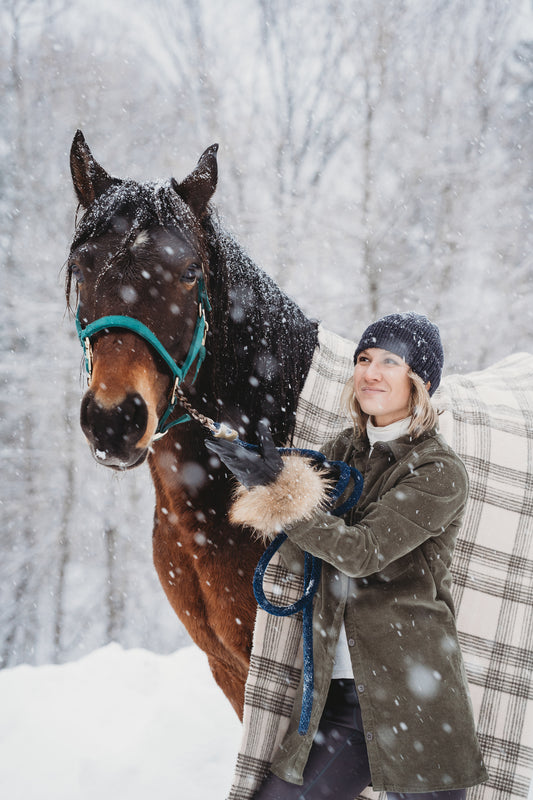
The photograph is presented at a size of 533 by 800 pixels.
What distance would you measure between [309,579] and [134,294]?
87 cm

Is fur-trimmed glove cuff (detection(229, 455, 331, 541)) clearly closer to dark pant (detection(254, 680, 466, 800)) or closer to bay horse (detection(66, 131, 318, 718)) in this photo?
bay horse (detection(66, 131, 318, 718))

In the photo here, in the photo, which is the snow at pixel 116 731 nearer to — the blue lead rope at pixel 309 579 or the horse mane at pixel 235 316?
the blue lead rope at pixel 309 579

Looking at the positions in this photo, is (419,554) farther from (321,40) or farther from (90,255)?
(321,40)

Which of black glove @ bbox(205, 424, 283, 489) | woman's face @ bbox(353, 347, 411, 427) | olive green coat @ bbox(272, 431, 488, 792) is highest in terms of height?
woman's face @ bbox(353, 347, 411, 427)

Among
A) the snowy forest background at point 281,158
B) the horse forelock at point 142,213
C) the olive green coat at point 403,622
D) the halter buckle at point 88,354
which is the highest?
the snowy forest background at point 281,158

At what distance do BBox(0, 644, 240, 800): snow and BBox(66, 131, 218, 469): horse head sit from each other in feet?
7.68

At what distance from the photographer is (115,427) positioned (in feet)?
4.16

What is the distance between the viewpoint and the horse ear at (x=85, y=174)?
5.53 feet

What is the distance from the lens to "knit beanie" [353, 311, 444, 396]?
52.0 inches

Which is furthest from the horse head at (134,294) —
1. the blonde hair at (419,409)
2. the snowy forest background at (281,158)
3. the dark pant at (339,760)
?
the snowy forest background at (281,158)

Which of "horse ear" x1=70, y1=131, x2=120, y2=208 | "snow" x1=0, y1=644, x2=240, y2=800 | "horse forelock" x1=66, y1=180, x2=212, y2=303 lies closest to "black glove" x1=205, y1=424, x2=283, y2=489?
"horse forelock" x1=66, y1=180, x2=212, y2=303

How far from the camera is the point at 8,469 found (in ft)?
23.4

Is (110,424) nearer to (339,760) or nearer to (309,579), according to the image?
(309,579)

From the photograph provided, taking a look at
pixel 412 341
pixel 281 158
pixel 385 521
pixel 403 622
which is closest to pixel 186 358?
pixel 412 341
